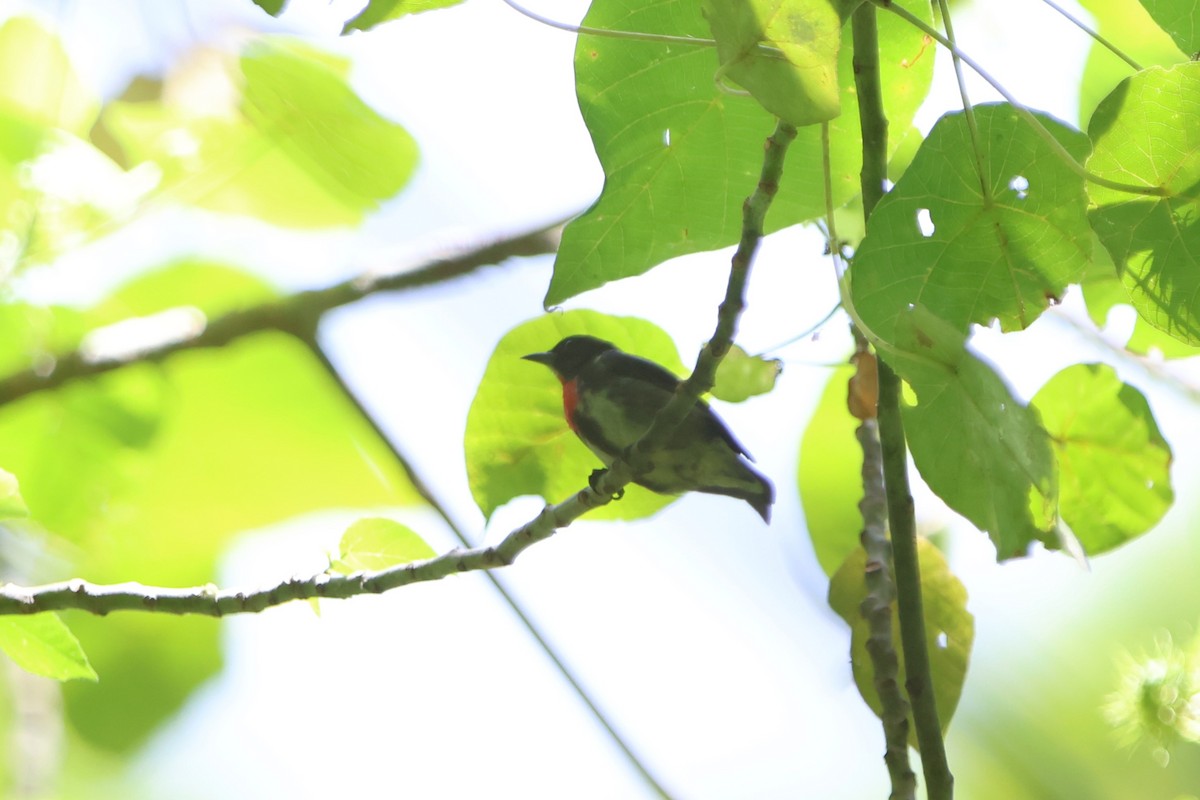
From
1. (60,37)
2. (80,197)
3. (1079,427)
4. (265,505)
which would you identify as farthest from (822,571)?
(60,37)

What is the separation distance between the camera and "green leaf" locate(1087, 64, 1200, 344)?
1.24 metres

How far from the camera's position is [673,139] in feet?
4.83

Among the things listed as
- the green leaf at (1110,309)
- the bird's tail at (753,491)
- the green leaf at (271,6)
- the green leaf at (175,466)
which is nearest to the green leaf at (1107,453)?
the green leaf at (1110,309)

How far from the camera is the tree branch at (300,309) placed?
2.30 metres

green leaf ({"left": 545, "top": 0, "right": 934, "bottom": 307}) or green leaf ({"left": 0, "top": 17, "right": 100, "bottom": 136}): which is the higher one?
green leaf ({"left": 0, "top": 17, "right": 100, "bottom": 136})

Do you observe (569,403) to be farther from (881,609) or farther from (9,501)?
(9,501)

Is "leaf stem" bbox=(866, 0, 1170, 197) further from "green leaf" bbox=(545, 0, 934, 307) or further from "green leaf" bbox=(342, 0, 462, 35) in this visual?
"green leaf" bbox=(342, 0, 462, 35)

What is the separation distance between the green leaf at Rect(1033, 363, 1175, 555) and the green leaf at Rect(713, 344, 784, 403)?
0.40m

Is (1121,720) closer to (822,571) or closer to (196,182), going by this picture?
(822,571)

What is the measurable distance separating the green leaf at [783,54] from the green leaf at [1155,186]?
0.47m

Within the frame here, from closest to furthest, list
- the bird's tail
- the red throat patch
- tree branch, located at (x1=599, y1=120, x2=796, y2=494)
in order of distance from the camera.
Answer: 1. tree branch, located at (x1=599, y1=120, x2=796, y2=494)
2. the red throat patch
3. the bird's tail

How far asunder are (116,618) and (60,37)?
137 cm

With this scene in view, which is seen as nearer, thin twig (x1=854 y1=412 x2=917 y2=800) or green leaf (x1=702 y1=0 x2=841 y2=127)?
green leaf (x1=702 y1=0 x2=841 y2=127)

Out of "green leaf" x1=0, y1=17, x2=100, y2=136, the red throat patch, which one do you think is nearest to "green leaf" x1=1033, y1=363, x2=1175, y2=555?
the red throat patch
